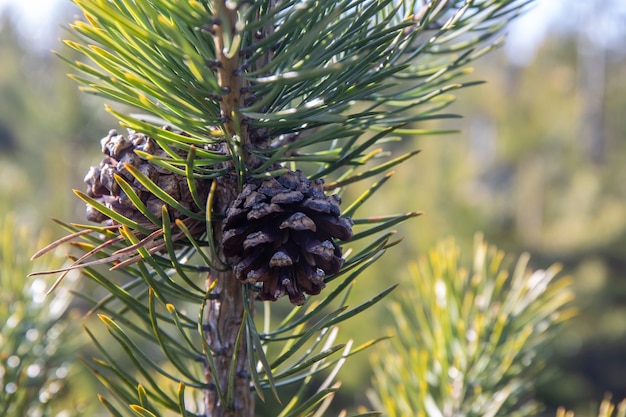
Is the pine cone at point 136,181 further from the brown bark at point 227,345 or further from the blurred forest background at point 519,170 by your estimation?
the blurred forest background at point 519,170

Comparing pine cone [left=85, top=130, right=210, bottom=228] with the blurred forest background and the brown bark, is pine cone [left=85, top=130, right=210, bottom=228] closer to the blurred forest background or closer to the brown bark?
the brown bark

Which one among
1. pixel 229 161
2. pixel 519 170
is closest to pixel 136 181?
pixel 229 161

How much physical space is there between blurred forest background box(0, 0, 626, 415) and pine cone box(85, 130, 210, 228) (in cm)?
77

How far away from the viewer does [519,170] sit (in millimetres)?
4652

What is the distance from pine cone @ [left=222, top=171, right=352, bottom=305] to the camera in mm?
272

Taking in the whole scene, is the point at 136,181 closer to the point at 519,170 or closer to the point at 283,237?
the point at 283,237

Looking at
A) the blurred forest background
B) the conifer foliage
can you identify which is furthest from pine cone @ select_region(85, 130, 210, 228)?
the blurred forest background

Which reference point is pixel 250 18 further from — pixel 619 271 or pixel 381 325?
pixel 619 271

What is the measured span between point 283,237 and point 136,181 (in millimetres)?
80

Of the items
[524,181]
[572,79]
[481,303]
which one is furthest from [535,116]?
[481,303]

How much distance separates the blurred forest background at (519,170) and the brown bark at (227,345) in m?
0.75

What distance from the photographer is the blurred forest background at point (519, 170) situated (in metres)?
2.35

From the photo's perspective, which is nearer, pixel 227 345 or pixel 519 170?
pixel 227 345

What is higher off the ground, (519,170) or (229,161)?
(229,161)
